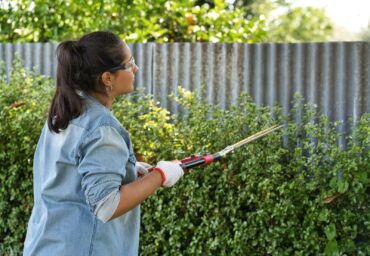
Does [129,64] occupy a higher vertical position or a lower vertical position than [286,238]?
higher

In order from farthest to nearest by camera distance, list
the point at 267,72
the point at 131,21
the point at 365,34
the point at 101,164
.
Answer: the point at 365,34, the point at 131,21, the point at 267,72, the point at 101,164

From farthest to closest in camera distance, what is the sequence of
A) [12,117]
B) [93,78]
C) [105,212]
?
[12,117], [93,78], [105,212]

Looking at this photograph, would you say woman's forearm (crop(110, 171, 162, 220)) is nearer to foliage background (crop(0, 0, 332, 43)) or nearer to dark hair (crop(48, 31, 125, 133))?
dark hair (crop(48, 31, 125, 133))

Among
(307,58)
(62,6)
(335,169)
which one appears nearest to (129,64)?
(335,169)

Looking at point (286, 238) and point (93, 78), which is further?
point (286, 238)

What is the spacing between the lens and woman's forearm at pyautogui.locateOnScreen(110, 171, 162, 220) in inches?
127

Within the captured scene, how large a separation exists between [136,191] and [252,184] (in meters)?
2.15

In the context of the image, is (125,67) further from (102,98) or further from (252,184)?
(252,184)

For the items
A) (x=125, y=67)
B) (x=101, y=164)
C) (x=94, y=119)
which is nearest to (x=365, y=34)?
(x=125, y=67)

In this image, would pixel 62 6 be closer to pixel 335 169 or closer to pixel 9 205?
pixel 9 205

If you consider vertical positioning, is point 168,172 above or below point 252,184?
above

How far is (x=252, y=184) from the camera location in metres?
5.34

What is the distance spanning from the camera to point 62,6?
9.28m

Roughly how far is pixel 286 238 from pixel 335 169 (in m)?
0.55
